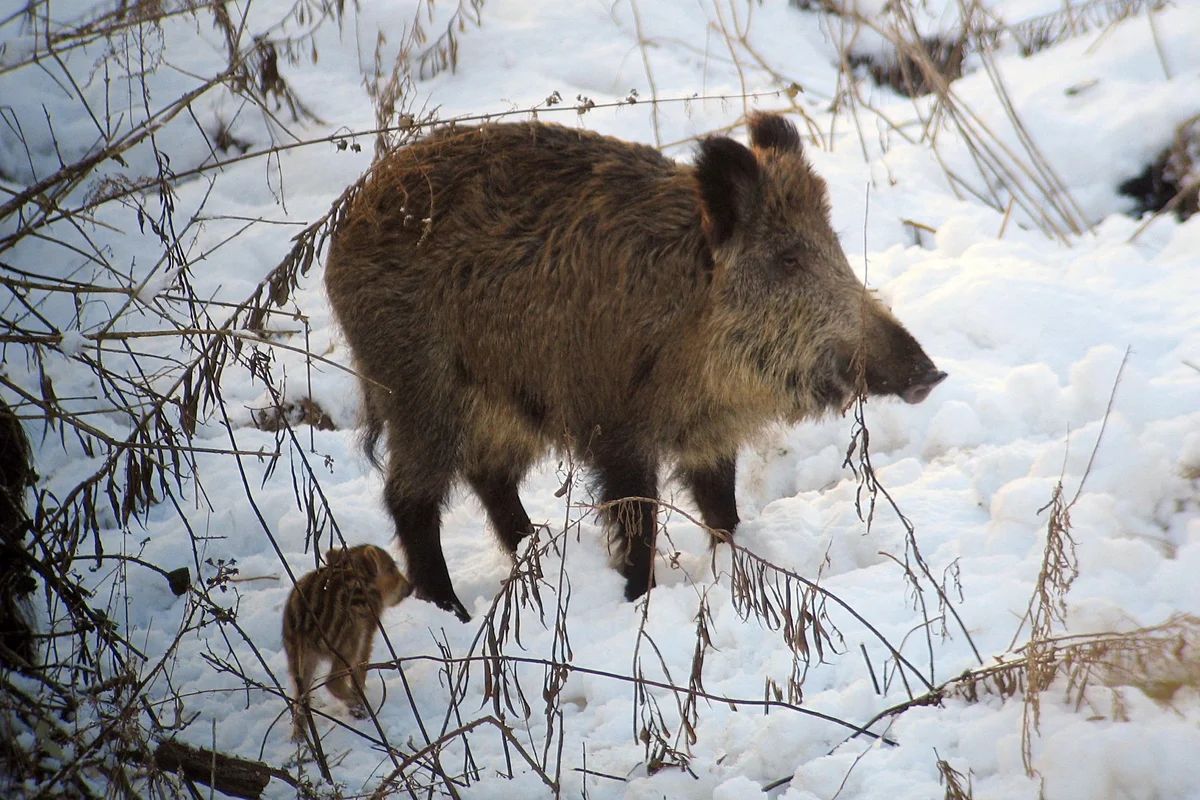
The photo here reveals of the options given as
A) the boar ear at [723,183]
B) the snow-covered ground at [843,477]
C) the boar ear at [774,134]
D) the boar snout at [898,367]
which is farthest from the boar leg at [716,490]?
the boar ear at [774,134]

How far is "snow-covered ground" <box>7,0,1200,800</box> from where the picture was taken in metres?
2.31

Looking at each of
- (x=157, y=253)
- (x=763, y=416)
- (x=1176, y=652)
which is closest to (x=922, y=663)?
(x=1176, y=652)

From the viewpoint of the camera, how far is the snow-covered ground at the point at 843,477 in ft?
7.58

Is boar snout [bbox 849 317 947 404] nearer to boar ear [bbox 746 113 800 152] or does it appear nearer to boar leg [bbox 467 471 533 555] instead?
boar ear [bbox 746 113 800 152]

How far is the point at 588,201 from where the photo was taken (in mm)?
3477

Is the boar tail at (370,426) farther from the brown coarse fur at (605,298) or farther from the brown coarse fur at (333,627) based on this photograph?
the brown coarse fur at (333,627)

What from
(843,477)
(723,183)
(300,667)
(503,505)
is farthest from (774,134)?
(300,667)

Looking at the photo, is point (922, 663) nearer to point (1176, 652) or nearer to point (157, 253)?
point (1176, 652)

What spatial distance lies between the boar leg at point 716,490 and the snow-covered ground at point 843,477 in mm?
111

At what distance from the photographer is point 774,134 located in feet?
12.0

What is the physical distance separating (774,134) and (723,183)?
46 cm

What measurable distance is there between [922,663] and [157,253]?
4.72 m

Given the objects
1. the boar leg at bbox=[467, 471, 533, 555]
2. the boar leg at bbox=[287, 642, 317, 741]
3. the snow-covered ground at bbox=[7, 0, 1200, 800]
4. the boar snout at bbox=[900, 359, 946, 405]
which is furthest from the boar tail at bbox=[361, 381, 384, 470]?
the boar snout at bbox=[900, 359, 946, 405]

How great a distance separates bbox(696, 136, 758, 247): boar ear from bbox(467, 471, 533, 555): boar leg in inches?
49.2
